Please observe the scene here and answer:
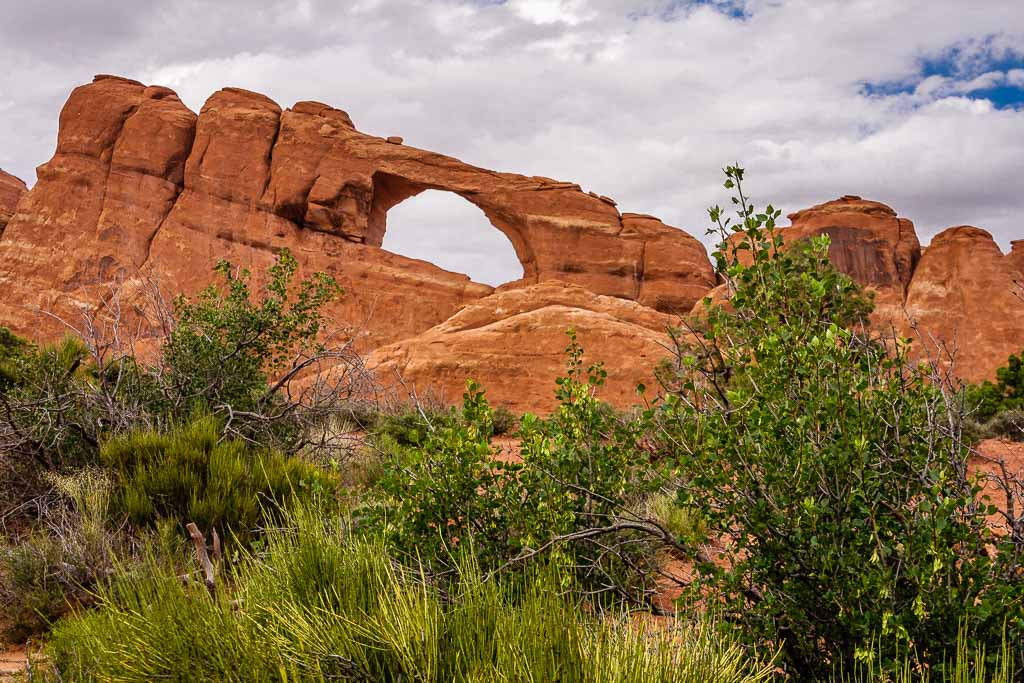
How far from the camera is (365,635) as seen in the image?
7.66 feet

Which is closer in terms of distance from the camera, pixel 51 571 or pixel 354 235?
pixel 51 571

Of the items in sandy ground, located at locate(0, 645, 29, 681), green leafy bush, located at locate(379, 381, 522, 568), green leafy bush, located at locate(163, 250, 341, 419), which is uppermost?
green leafy bush, located at locate(163, 250, 341, 419)

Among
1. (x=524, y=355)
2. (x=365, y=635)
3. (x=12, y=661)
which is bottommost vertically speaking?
(x=12, y=661)

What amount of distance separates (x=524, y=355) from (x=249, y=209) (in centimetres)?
1693

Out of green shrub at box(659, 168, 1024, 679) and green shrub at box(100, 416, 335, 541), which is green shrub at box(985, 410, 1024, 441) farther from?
green shrub at box(100, 416, 335, 541)

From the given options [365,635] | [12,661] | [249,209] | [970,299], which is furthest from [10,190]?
[970,299]

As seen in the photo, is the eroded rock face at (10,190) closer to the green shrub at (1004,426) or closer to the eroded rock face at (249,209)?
the eroded rock face at (249,209)

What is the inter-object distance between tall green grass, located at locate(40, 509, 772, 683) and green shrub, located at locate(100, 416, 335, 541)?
91.6 inches

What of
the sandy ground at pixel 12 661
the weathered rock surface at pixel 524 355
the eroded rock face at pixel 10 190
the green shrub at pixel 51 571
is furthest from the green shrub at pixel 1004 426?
the eroded rock face at pixel 10 190

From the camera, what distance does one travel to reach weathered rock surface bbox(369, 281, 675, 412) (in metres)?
26.3

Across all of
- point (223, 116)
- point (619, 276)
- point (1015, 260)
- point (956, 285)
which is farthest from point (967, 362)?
point (223, 116)

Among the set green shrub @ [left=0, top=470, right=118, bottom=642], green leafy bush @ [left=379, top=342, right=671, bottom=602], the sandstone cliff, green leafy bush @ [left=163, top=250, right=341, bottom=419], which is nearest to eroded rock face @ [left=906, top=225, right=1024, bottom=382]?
the sandstone cliff

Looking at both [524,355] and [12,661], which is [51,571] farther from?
[524,355]

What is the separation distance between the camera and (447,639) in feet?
7.66
